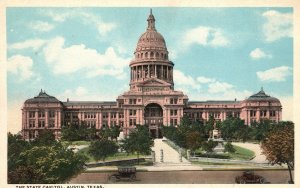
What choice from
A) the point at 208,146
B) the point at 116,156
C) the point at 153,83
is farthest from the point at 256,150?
the point at 153,83

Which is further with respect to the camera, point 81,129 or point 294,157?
point 81,129

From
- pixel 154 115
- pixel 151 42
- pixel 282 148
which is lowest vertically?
pixel 282 148

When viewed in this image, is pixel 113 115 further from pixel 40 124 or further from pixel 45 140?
pixel 45 140

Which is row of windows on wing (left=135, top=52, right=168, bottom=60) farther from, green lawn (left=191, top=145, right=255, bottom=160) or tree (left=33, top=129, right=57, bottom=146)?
tree (left=33, top=129, right=57, bottom=146)

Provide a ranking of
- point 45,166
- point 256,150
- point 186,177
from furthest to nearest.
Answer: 1. point 256,150
2. point 186,177
3. point 45,166

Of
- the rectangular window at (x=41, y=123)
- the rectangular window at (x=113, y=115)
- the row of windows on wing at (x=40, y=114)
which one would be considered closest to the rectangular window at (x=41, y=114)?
the row of windows on wing at (x=40, y=114)

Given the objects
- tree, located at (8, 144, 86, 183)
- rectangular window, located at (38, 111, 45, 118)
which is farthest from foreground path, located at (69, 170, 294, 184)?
rectangular window, located at (38, 111, 45, 118)
